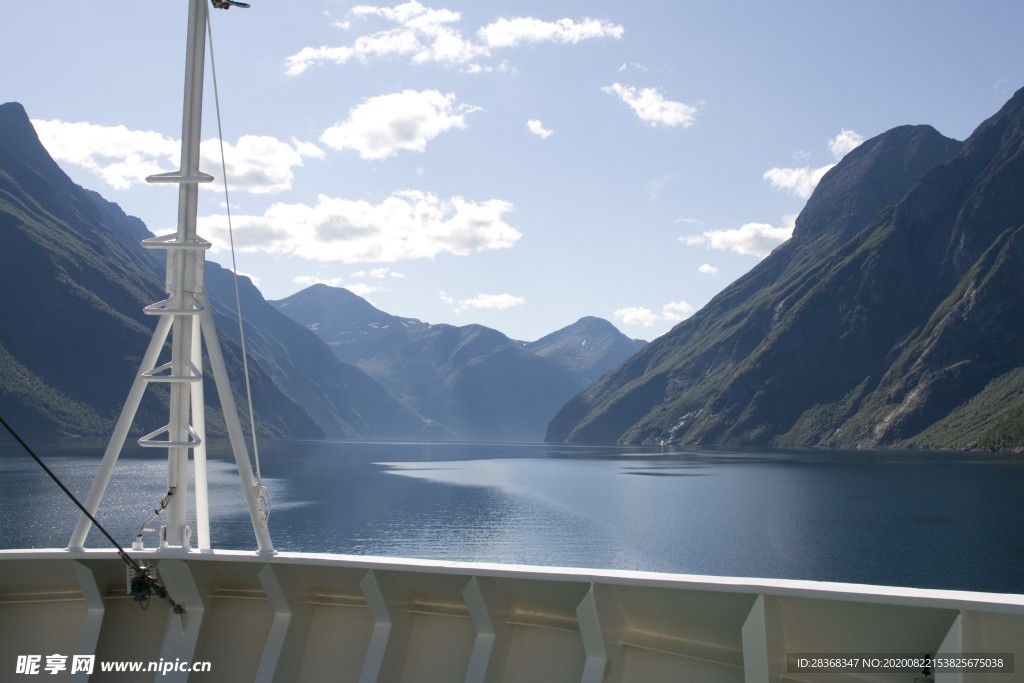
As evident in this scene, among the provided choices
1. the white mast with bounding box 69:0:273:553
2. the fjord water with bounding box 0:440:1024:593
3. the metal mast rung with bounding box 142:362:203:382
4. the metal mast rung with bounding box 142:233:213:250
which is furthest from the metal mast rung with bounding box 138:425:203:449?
the fjord water with bounding box 0:440:1024:593

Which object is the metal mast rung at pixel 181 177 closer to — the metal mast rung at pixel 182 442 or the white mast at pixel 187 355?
the white mast at pixel 187 355

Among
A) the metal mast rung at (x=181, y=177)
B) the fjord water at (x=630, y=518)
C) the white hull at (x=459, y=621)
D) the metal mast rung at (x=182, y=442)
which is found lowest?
the fjord water at (x=630, y=518)

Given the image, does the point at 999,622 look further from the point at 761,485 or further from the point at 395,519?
the point at 761,485

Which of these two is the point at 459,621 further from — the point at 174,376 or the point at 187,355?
the point at 187,355

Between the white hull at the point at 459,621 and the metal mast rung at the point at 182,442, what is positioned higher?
the metal mast rung at the point at 182,442

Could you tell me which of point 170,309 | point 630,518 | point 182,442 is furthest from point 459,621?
point 630,518

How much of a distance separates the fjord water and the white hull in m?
45.5

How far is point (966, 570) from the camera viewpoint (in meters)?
52.0

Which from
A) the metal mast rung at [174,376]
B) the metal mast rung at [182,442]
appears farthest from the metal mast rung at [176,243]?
the metal mast rung at [182,442]

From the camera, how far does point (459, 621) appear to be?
24.8 ft

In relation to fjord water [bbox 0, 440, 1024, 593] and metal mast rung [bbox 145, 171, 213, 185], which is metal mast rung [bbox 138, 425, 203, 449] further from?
fjord water [bbox 0, 440, 1024, 593]

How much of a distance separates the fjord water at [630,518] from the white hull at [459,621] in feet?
149

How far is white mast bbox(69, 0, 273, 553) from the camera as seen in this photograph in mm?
8047

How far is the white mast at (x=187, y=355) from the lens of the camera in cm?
805
